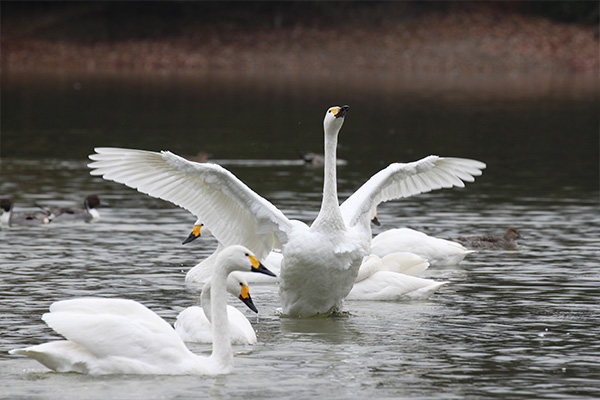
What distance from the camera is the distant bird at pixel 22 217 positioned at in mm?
17775

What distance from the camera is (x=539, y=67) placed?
171 feet

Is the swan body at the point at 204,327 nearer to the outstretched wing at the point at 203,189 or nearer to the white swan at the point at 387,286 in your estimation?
the outstretched wing at the point at 203,189

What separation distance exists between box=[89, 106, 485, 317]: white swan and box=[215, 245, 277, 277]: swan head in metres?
1.60

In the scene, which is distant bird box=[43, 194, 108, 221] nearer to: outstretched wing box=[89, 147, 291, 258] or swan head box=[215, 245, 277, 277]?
outstretched wing box=[89, 147, 291, 258]

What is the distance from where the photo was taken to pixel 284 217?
11.5 metres

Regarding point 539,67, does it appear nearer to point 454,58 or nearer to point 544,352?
point 454,58

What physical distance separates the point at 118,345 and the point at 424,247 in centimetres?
636

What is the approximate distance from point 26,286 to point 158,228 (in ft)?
14.8

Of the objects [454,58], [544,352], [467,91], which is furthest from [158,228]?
[454,58]

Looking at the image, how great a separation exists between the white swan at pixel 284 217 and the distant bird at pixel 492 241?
4.08m

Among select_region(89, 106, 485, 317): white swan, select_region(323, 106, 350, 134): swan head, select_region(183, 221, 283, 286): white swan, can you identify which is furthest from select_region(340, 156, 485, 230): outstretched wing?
select_region(183, 221, 283, 286): white swan

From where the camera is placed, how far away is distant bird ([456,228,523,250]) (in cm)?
1594

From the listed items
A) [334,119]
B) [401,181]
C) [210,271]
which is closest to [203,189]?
[334,119]

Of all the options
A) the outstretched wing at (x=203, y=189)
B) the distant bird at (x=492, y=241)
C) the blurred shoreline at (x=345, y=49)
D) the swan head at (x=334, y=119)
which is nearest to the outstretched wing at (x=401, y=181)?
the swan head at (x=334, y=119)
